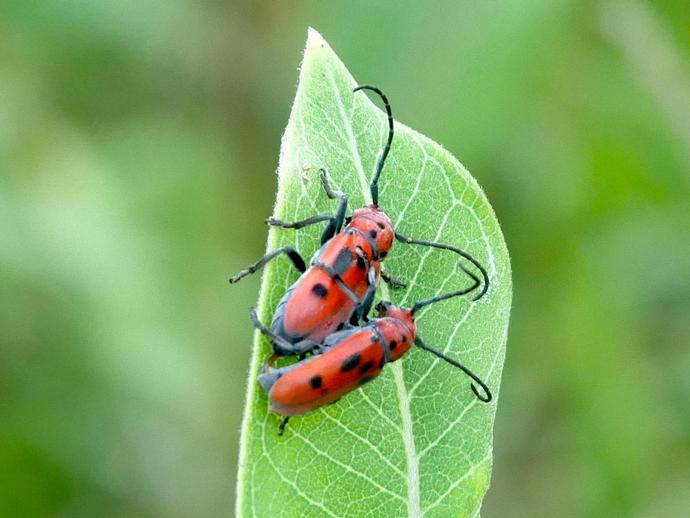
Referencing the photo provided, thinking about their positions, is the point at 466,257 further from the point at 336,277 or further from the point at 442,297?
the point at 336,277

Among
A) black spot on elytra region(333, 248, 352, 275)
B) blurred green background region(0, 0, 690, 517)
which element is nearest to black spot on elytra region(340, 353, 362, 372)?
black spot on elytra region(333, 248, 352, 275)

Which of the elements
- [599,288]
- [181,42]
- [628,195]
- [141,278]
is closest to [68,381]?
[141,278]

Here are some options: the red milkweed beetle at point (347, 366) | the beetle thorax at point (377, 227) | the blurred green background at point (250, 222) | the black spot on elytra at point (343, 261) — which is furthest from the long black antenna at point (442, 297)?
the blurred green background at point (250, 222)

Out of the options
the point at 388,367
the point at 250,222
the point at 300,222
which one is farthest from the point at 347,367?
the point at 250,222

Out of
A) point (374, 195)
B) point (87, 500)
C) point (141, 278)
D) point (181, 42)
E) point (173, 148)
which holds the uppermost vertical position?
point (374, 195)

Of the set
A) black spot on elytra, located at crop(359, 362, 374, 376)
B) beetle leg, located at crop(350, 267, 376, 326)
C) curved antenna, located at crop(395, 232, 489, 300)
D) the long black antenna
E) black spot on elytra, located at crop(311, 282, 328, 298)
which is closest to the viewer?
curved antenna, located at crop(395, 232, 489, 300)

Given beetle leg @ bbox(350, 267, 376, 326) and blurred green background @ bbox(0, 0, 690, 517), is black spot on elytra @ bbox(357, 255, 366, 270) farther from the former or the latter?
blurred green background @ bbox(0, 0, 690, 517)

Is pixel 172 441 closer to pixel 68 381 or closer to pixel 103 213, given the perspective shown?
pixel 68 381
